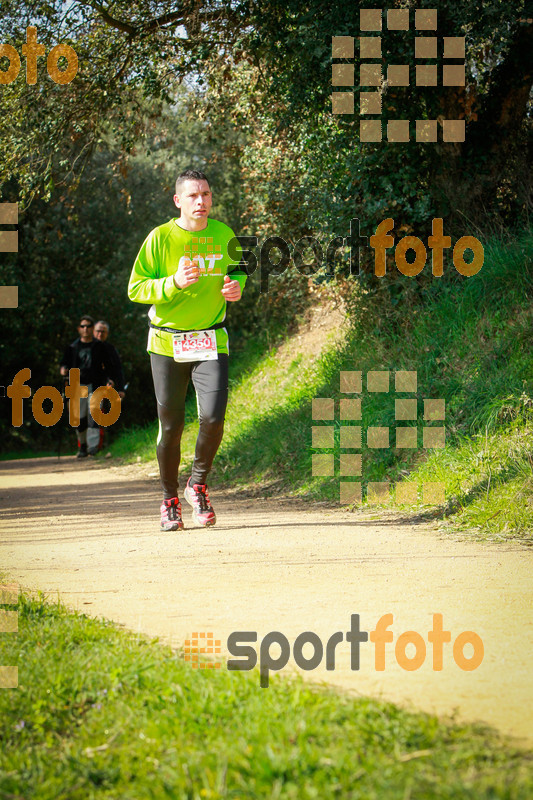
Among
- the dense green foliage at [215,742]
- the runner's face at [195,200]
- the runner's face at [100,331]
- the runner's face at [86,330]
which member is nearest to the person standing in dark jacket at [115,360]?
the runner's face at [100,331]

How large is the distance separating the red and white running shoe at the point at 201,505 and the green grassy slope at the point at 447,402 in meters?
1.68

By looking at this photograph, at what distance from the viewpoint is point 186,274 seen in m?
6.13

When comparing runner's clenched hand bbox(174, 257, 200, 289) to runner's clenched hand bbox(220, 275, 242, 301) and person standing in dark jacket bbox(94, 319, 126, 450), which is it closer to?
runner's clenched hand bbox(220, 275, 242, 301)

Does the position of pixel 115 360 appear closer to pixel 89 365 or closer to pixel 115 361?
pixel 115 361

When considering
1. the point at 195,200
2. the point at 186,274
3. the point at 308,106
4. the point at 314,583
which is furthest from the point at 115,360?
the point at 314,583

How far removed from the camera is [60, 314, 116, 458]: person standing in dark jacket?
15141mm

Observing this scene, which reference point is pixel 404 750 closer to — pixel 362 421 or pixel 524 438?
pixel 524 438

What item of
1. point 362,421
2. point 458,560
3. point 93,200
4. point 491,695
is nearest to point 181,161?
point 93,200

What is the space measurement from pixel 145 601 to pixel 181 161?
19.1 meters

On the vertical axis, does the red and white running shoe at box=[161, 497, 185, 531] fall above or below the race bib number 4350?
below

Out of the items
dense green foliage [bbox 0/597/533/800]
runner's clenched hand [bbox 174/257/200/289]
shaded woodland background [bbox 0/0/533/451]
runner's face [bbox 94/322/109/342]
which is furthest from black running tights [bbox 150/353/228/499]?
runner's face [bbox 94/322/109/342]

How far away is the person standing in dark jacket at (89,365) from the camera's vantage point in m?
15.1

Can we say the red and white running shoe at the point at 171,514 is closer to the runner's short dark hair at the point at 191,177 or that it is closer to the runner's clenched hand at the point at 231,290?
the runner's clenched hand at the point at 231,290

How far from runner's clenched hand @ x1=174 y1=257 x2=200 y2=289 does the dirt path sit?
5.61 ft
